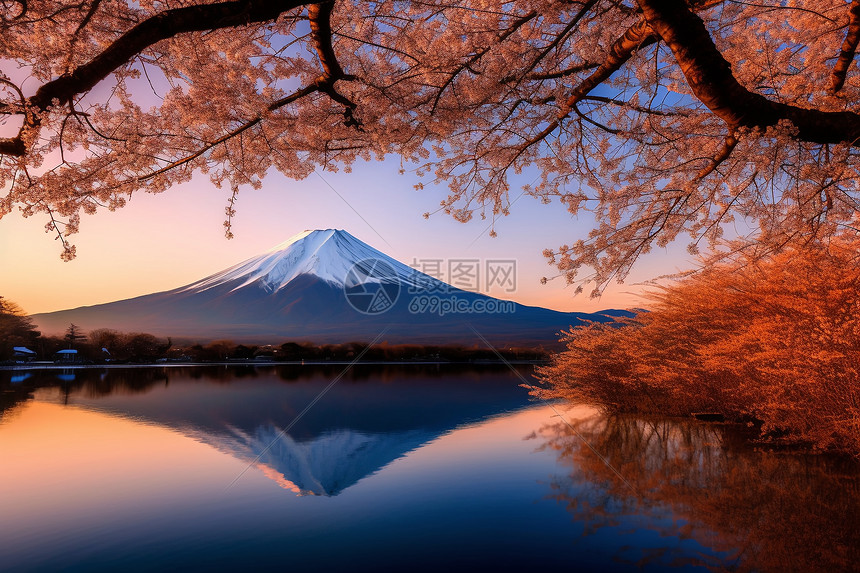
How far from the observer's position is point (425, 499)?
4566mm

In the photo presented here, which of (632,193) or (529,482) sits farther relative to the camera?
(529,482)

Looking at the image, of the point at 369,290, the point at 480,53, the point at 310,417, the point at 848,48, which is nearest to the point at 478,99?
the point at 480,53

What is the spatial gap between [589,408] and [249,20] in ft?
32.6

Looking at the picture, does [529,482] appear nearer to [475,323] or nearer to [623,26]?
[623,26]

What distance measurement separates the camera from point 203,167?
18.0 feet

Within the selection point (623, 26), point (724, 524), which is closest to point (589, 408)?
point (724, 524)

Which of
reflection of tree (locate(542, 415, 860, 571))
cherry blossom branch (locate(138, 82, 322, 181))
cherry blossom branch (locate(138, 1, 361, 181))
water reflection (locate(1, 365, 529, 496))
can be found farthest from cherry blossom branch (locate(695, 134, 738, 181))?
water reflection (locate(1, 365, 529, 496))

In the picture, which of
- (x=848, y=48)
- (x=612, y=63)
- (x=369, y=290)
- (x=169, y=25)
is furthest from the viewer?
(x=369, y=290)

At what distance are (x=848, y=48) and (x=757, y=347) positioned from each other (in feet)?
10.5

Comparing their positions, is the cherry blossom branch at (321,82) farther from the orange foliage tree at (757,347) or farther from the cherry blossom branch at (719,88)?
the orange foliage tree at (757,347)

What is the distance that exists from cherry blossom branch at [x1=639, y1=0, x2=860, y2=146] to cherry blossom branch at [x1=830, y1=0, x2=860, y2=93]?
127cm

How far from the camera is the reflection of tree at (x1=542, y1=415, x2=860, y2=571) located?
2.88 meters

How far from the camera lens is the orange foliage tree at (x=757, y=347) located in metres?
4.32

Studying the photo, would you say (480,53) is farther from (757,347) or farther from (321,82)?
(757,347)
